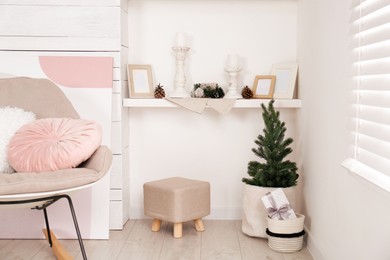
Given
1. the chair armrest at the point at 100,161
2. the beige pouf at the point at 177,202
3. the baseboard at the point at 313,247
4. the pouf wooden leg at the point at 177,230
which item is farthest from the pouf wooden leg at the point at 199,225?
the chair armrest at the point at 100,161

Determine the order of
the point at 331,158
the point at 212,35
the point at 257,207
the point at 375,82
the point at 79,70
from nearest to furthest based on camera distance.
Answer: the point at 375,82 < the point at 331,158 < the point at 257,207 < the point at 79,70 < the point at 212,35

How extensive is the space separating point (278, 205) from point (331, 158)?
50 centimetres

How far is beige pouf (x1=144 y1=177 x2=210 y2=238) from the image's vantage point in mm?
3025

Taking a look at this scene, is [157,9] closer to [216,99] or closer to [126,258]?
[216,99]

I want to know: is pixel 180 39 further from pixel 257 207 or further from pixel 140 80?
pixel 257 207

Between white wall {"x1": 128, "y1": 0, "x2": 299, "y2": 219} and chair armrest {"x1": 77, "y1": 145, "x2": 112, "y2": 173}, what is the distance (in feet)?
3.68

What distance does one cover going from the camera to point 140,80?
340cm

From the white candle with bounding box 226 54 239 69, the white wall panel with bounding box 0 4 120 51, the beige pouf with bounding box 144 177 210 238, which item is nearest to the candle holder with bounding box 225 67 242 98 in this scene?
the white candle with bounding box 226 54 239 69

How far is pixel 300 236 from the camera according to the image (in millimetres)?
2828

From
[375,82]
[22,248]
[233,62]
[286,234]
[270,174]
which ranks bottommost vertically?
[22,248]

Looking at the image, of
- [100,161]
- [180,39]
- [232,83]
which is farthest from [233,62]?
[100,161]

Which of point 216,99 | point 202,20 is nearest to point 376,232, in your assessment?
point 216,99

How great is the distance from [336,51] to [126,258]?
1.42 meters

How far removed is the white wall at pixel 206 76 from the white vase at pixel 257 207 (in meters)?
0.48
